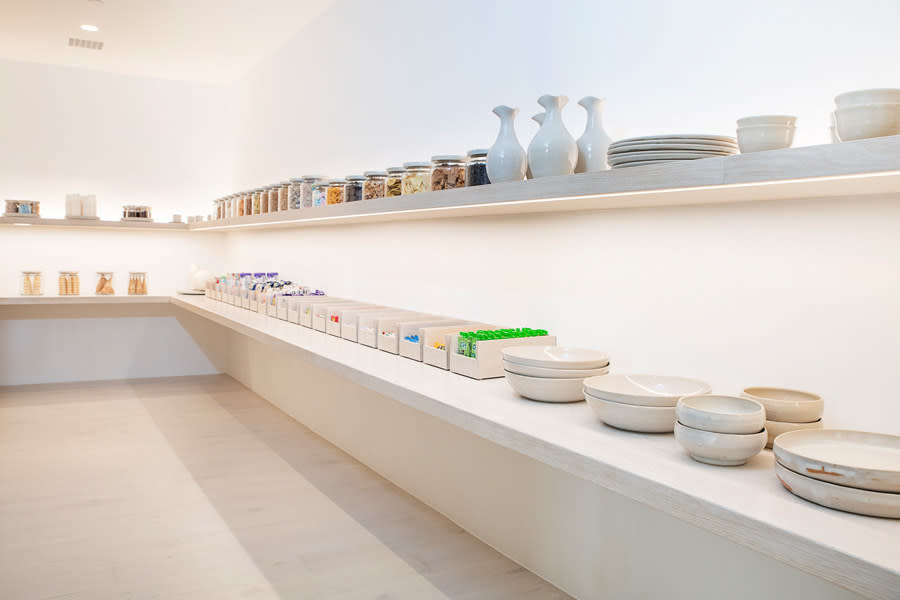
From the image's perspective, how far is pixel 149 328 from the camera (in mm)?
5820

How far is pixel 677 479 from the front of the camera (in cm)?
118

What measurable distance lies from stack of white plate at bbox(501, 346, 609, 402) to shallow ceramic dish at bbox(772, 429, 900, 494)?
613 millimetres

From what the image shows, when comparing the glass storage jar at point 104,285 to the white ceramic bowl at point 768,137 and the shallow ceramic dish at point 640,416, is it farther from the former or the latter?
the white ceramic bowl at point 768,137

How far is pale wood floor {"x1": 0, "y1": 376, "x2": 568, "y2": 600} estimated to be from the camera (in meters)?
2.23

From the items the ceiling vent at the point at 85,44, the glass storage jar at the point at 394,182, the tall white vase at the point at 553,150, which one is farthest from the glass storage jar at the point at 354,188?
the ceiling vent at the point at 85,44

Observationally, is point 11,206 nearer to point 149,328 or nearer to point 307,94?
point 149,328

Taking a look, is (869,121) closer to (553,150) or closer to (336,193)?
(553,150)

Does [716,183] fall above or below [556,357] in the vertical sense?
above

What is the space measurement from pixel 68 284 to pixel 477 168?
423 cm

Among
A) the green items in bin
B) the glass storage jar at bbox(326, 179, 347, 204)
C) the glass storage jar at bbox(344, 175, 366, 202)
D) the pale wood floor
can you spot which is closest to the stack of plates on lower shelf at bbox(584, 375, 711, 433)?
the green items in bin

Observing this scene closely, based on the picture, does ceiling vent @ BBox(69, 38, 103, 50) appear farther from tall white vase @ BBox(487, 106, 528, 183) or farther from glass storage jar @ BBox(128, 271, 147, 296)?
tall white vase @ BBox(487, 106, 528, 183)

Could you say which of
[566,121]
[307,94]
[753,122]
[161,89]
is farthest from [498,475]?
[161,89]

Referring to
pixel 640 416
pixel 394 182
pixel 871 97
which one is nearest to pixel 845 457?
pixel 640 416

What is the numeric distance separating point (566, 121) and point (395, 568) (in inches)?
63.9
